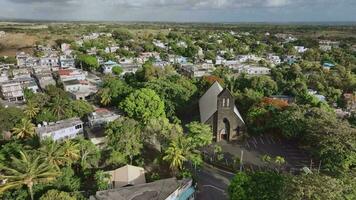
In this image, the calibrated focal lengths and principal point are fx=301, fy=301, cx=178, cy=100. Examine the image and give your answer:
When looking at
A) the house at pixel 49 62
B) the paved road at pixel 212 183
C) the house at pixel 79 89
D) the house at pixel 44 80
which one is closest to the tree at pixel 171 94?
the paved road at pixel 212 183

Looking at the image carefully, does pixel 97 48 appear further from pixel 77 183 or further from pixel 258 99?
pixel 77 183

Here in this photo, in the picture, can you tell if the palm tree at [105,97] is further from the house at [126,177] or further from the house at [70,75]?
the house at [126,177]

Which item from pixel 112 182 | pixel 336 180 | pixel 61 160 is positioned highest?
pixel 336 180

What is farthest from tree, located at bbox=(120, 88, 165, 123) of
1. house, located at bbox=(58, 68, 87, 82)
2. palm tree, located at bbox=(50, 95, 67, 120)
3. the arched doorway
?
house, located at bbox=(58, 68, 87, 82)

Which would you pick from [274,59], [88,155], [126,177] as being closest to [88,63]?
[88,155]

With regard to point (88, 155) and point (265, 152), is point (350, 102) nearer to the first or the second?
point (265, 152)

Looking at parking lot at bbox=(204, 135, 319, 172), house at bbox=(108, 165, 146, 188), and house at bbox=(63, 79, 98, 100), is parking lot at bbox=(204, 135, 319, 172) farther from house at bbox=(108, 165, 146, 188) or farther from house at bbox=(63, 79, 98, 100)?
house at bbox=(63, 79, 98, 100)

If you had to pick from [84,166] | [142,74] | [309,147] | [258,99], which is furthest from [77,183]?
[142,74]
